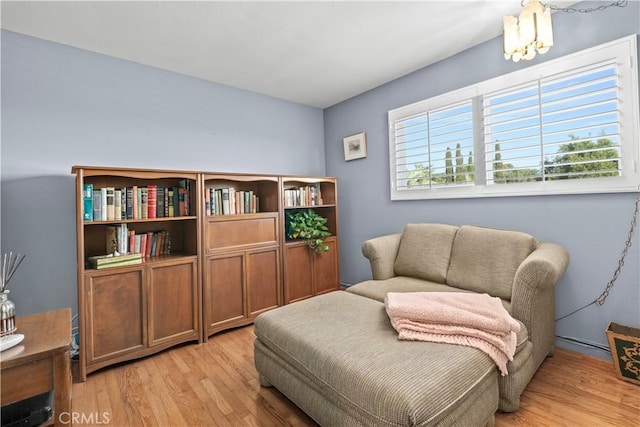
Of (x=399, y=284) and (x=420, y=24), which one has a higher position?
(x=420, y=24)

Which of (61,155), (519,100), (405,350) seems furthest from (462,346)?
(61,155)

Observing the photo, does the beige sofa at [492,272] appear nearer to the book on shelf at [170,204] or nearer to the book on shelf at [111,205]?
the book on shelf at [170,204]

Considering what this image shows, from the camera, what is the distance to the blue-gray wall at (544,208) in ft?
6.19

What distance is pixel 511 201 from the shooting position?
234cm

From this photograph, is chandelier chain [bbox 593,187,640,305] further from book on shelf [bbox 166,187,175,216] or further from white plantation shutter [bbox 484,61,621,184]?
book on shelf [bbox 166,187,175,216]

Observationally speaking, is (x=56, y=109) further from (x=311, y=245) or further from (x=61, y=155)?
(x=311, y=245)

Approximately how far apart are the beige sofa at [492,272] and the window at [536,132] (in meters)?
0.47

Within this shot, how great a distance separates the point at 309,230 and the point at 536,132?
2.14 meters

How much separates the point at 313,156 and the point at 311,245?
1.32 metres

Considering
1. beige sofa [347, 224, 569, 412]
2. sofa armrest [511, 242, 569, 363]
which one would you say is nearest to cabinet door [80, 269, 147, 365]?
beige sofa [347, 224, 569, 412]

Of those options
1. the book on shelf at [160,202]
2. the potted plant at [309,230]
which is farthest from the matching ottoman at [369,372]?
the potted plant at [309,230]

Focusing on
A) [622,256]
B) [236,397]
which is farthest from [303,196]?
[622,256]

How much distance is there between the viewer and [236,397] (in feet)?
5.55

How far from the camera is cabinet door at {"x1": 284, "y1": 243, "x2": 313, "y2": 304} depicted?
3.04 meters
